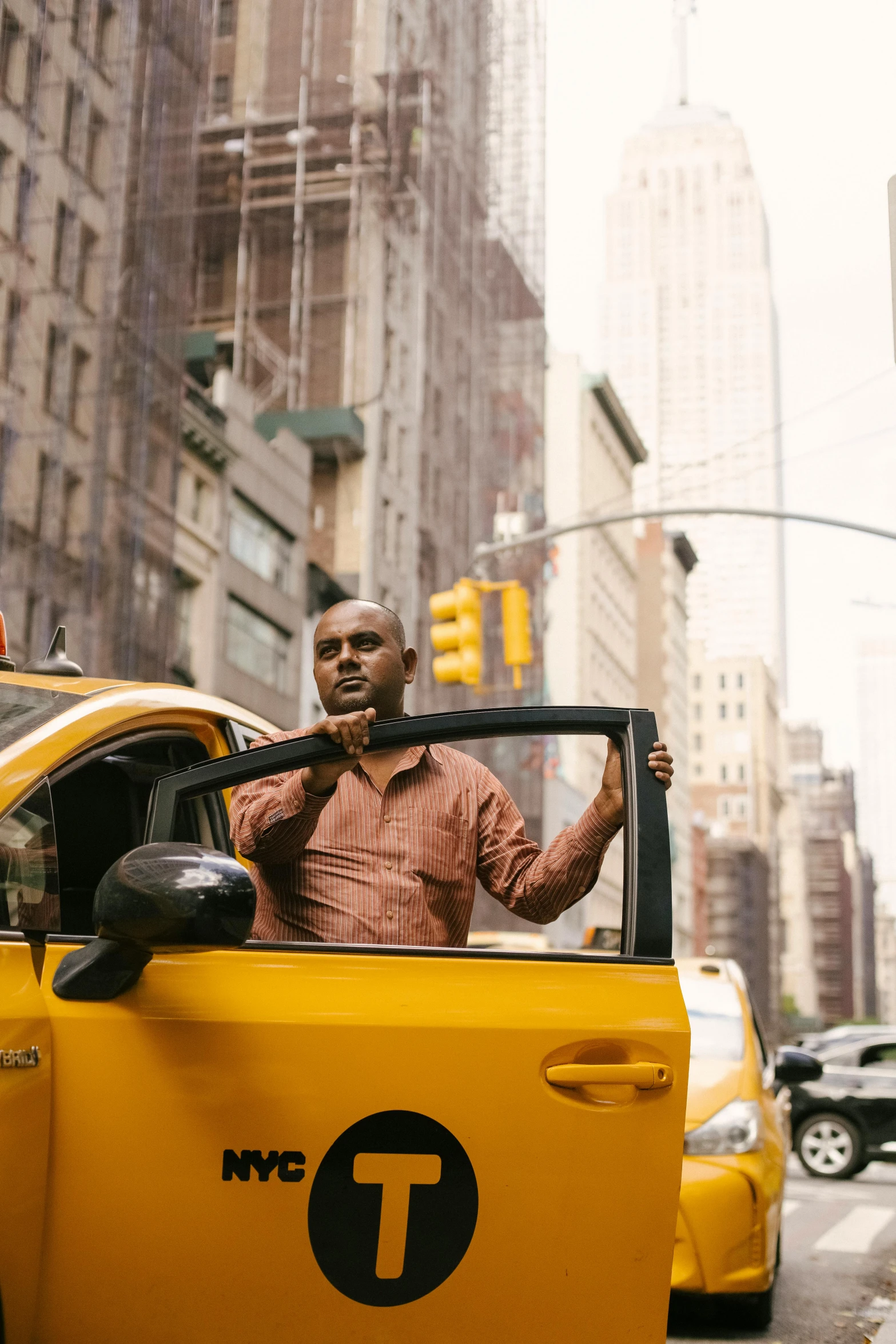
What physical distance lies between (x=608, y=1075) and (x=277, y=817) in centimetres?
78

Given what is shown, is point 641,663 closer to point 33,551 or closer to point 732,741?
point 732,741

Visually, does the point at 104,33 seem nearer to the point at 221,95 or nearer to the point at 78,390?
the point at 78,390

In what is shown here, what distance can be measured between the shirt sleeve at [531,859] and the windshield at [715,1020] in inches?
134

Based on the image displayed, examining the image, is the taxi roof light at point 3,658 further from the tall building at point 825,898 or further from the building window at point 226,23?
the tall building at point 825,898

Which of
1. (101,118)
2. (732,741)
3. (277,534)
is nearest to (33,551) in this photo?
(101,118)

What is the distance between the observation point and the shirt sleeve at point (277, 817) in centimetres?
294

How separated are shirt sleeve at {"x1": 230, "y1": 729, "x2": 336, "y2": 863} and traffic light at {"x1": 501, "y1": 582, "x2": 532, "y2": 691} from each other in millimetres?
12416

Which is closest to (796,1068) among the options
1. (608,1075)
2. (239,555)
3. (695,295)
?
(608,1075)

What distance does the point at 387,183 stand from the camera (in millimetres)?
40156

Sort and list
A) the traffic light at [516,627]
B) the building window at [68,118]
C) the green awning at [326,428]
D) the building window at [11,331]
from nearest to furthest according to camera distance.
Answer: the traffic light at [516,627] → the building window at [11,331] → the building window at [68,118] → the green awning at [326,428]

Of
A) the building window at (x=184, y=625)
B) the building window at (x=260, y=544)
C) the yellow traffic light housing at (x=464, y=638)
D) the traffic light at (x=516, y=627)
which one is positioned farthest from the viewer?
the building window at (x=260, y=544)

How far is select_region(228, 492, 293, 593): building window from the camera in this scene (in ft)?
113

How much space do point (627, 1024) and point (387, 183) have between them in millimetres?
39636

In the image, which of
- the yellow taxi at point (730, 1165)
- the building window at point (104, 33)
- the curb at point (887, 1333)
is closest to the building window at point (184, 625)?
the building window at point (104, 33)
